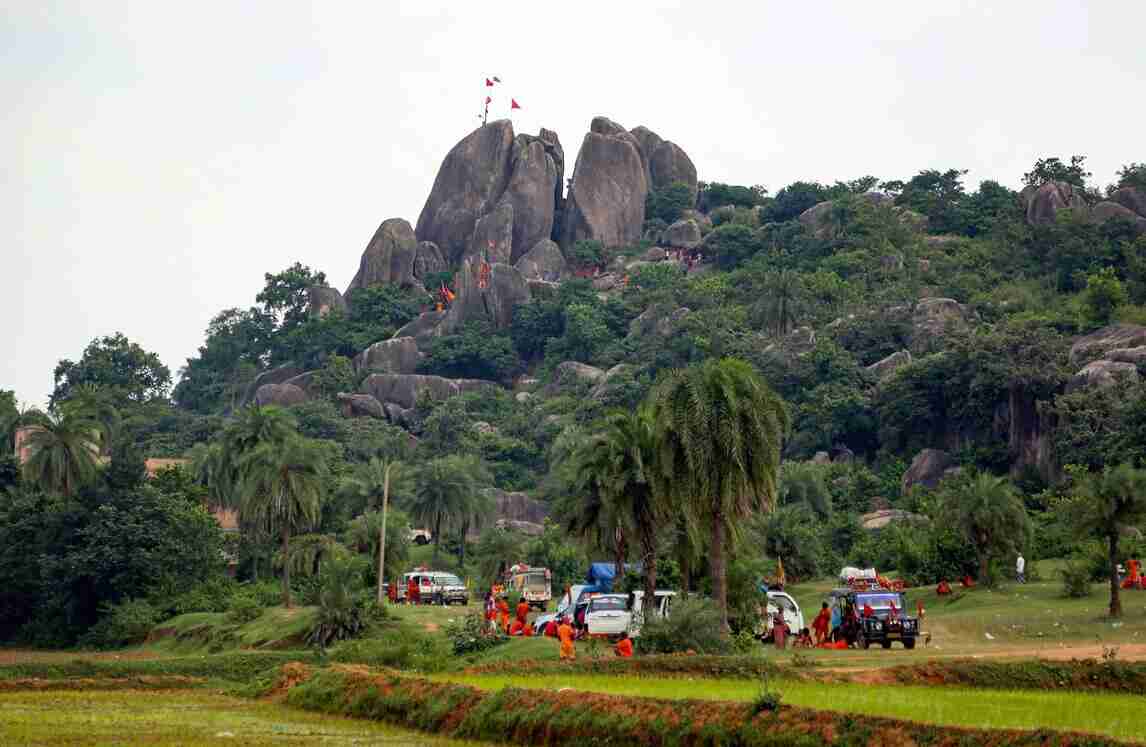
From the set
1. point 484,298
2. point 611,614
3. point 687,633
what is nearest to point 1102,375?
point 611,614

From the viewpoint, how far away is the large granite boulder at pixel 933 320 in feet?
350

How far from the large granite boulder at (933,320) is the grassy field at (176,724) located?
7909cm

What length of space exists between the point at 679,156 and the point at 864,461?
7881 cm

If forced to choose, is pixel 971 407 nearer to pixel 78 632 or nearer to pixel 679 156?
pixel 78 632

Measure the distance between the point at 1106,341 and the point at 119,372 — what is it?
102 meters

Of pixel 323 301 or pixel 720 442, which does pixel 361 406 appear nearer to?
pixel 323 301

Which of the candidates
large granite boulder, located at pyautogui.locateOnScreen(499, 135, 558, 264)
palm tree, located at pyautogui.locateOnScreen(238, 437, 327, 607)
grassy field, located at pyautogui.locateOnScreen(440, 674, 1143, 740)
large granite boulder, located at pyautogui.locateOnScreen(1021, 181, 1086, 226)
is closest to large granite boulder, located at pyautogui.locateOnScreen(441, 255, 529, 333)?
large granite boulder, located at pyautogui.locateOnScreen(499, 135, 558, 264)

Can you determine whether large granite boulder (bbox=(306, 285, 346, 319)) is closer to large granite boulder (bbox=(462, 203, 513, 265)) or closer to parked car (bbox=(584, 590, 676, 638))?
large granite boulder (bbox=(462, 203, 513, 265))

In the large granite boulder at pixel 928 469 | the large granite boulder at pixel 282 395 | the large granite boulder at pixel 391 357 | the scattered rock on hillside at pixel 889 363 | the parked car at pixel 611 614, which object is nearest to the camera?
the parked car at pixel 611 614

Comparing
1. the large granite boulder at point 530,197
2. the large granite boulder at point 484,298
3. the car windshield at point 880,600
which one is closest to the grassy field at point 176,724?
the car windshield at point 880,600

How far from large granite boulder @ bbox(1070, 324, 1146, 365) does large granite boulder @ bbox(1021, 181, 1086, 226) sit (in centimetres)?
3711

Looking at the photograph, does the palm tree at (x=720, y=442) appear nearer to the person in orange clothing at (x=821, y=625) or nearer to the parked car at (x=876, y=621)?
the person in orange clothing at (x=821, y=625)

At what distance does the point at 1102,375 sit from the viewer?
83.7 meters

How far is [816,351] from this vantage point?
10762 centimetres
